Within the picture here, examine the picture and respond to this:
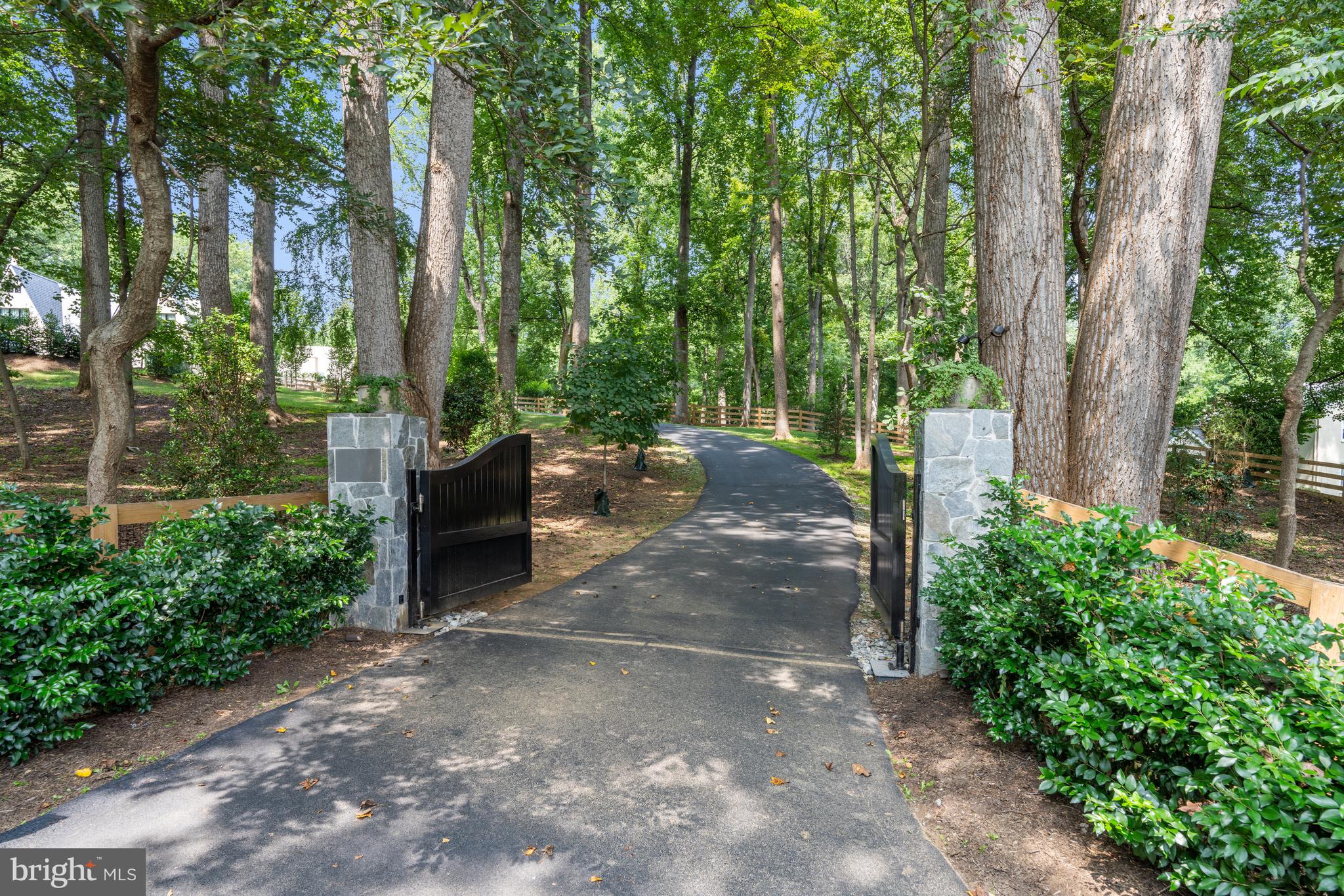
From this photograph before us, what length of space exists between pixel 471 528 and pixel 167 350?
9.98 m

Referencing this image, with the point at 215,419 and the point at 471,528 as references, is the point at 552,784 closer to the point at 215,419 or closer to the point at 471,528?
the point at 471,528

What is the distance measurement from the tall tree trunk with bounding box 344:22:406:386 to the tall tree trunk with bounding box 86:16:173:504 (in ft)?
5.65

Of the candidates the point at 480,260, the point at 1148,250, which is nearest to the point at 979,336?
the point at 1148,250

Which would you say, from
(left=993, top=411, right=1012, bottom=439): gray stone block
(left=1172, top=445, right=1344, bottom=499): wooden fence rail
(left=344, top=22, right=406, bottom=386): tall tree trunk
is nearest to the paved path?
(left=993, top=411, right=1012, bottom=439): gray stone block

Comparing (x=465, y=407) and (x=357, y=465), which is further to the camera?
(x=465, y=407)

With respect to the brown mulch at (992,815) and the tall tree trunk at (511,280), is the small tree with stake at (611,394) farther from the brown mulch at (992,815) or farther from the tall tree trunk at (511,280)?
the brown mulch at (992,815)

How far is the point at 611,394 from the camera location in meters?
10.8

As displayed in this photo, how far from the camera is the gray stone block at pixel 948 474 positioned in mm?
4207

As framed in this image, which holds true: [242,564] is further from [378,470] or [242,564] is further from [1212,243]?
[1212,243]

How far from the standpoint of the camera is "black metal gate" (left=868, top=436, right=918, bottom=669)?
4.50 m

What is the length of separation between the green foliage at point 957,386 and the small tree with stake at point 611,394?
683 cm

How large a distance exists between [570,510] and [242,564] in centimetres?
669

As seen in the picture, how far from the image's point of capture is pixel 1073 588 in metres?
2.84

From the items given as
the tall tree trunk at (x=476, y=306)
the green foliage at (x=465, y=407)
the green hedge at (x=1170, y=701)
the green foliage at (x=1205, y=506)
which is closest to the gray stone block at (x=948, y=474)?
the green hedge at (x=1170, y=701)
